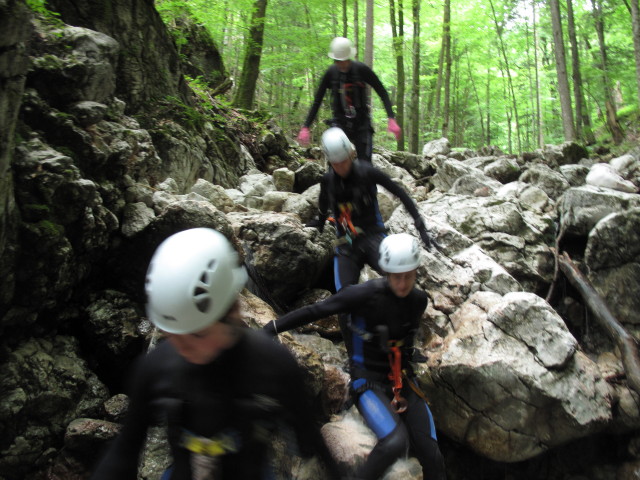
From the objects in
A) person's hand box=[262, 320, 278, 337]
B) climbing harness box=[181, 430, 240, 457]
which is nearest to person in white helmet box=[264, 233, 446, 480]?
person's hand box=[262, 320, 278, 337]

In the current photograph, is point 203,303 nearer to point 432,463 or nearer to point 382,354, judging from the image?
point 382,354

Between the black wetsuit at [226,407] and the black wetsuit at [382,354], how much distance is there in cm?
159

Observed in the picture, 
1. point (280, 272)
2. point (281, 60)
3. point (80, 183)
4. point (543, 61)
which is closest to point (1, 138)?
point (80, 183)

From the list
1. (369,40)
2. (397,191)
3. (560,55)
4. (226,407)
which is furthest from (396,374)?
(560,55)

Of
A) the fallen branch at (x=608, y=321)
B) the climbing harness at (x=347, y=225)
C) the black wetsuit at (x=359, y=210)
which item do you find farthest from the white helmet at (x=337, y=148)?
the fallen branch at (x=608, y=321)

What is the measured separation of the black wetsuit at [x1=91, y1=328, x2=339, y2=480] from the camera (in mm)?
1990

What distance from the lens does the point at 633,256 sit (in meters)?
6.77

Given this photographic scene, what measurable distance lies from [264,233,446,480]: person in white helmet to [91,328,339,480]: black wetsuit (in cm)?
165

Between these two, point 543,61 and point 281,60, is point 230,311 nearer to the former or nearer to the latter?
point 281,60

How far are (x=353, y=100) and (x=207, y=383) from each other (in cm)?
545

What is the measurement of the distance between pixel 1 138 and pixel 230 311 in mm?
2910

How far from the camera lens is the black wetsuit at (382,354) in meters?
3.79

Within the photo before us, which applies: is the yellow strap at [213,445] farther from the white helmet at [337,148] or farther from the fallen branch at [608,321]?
the fallen branch at [608,321]

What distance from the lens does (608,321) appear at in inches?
253
